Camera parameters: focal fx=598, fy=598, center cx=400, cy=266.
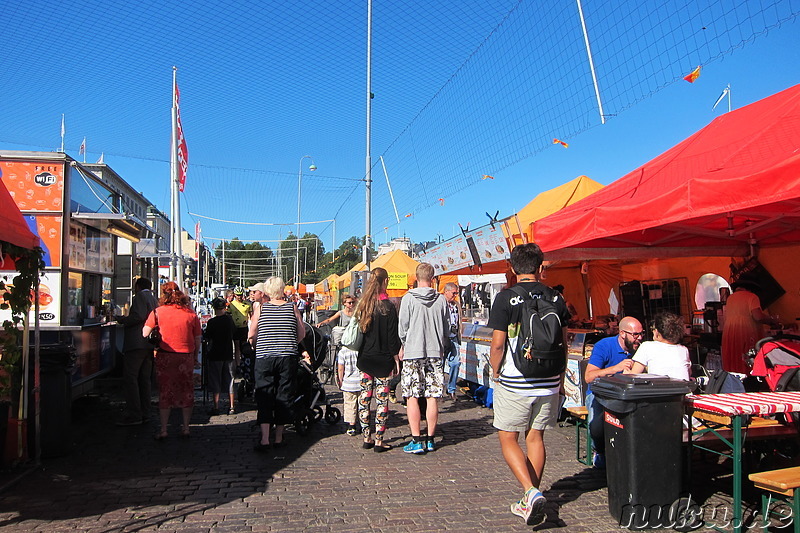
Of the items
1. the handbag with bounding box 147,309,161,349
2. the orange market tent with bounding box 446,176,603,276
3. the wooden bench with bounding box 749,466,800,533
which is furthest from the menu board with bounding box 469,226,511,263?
the wooden bench with bounding box 749,466,800,533

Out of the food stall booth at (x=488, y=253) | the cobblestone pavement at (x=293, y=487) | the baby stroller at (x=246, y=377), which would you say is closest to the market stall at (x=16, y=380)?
the cobblestone pavement at (x=293, y=487)

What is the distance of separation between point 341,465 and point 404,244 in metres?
51.4

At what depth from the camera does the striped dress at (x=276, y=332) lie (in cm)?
637

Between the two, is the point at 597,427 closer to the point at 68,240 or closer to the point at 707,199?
the point at 707,199

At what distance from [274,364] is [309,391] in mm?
982

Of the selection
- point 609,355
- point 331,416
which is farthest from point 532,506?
point 331,416

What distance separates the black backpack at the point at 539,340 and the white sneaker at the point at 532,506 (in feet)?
2.57

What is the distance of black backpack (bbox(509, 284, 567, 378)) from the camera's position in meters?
4.05

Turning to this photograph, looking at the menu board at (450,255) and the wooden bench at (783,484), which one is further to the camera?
the menu board at (450,255)

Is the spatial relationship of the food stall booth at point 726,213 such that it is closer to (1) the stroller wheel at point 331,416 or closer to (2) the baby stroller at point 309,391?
(2) the baby stroller at point 309,391

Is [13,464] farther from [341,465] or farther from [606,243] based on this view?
[606,243]

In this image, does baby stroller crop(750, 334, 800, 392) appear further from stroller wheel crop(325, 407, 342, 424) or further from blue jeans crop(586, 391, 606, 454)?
stroller wheel crop(325, 407, 342, 424)

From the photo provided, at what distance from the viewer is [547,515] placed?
434cm

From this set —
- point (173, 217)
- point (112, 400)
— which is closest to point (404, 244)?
point (173, 217)
